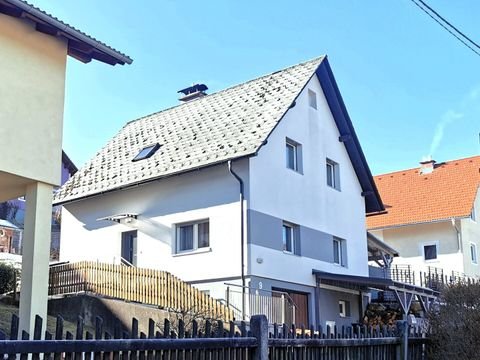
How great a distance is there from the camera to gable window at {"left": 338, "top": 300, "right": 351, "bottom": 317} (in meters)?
23.2

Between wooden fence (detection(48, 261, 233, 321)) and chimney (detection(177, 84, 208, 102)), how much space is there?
11.5 metres

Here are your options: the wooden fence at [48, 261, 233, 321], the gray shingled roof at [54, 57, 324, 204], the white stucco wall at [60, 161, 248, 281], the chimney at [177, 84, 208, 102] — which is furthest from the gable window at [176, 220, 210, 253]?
the chimney at [177, 84, 208, 102]

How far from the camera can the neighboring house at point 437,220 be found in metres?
33.3

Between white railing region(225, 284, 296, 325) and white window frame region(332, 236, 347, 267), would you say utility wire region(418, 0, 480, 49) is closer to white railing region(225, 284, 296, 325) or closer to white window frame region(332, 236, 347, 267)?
white railing region(225, 284, 296, 325)

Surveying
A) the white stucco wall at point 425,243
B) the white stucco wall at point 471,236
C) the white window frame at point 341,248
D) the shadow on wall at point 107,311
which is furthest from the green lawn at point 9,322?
the white stucco wall at point 471,236

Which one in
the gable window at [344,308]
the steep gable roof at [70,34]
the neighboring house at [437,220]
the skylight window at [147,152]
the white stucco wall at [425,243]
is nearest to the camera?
the steep gable roof at [70,34]

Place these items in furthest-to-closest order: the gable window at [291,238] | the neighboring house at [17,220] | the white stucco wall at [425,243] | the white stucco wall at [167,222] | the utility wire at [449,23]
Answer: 1. the neighboring house at [17,220]
2. the white stucco wall at [425,243]
3. the gable window at [291,238]
4. the white stucco wall at [167,222]
5. the utility wire at [449,23]

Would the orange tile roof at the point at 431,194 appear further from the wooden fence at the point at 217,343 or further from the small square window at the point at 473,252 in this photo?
the wooden fence at the point at 217,343

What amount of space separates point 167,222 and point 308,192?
4.84m

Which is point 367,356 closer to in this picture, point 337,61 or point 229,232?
point 229,232

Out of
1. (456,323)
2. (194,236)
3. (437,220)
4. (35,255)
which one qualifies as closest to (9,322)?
(35,255)

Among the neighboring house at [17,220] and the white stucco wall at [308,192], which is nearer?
the white stucco wall at [308,192]

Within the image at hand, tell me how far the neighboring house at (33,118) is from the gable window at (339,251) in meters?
14.3

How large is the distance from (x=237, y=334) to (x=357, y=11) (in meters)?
6.93
